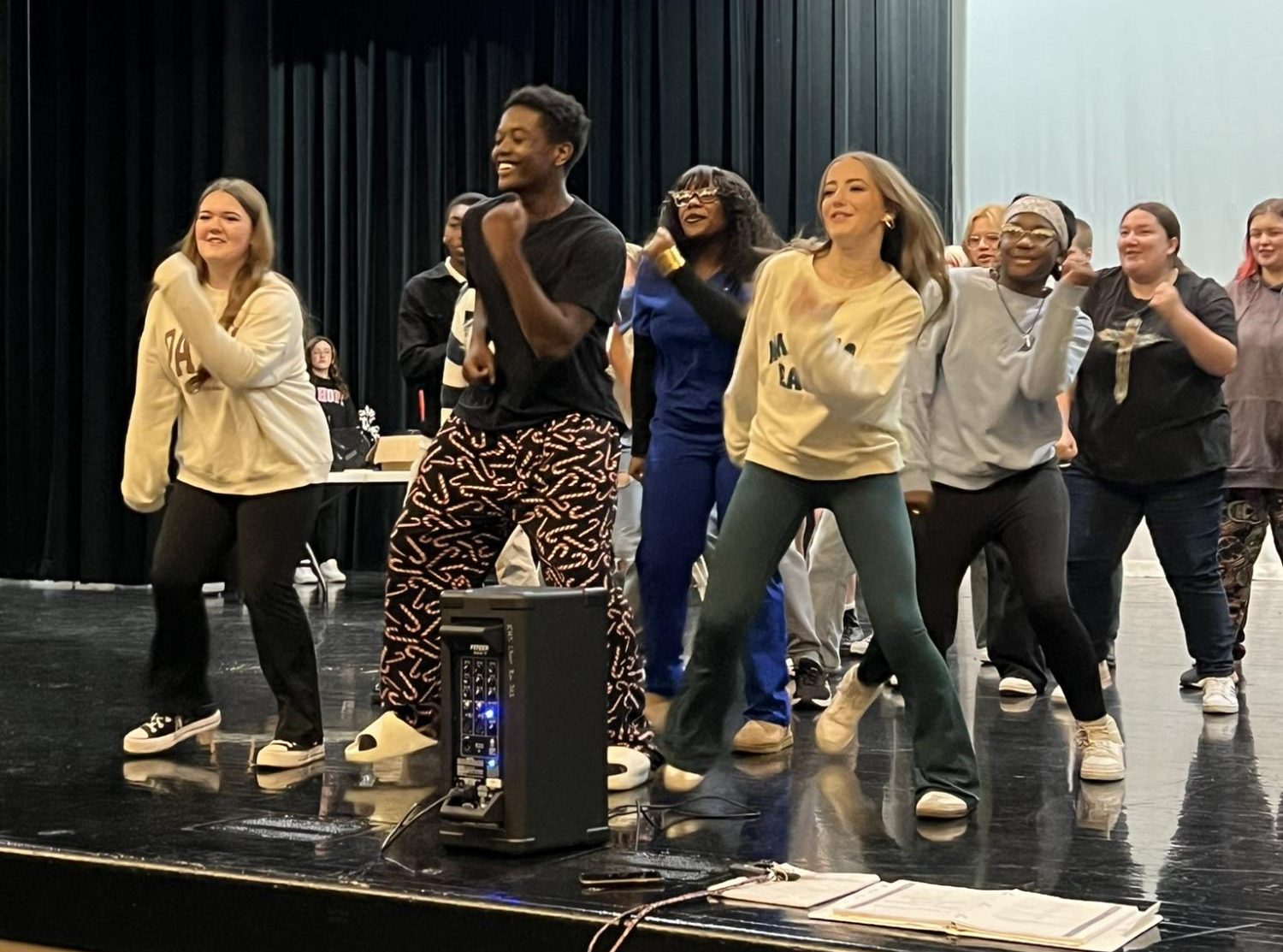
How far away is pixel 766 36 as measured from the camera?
9.91 metres

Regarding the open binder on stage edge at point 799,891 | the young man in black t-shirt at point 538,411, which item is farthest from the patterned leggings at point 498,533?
the open binder on stage edge at point 799,891

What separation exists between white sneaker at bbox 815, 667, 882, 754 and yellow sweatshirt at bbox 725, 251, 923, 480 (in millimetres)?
720

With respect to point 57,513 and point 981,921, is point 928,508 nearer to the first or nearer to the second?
point 981,921

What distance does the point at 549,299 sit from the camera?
12.1ft

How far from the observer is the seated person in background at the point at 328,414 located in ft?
29.5

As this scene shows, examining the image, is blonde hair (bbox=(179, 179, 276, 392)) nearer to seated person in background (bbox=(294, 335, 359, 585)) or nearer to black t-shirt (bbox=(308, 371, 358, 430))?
seated person in background (bbox=(294, 335, 359, 585))

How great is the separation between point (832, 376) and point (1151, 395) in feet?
7.26

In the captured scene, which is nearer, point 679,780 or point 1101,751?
point 679,780

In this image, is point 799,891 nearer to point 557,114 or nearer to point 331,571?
point 557,114

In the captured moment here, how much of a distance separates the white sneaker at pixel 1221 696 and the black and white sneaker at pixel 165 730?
2.73 m

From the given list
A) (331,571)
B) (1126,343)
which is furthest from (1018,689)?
(331,571)

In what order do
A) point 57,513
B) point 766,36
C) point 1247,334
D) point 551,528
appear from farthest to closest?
point 766,36 → point 57,513 → point 1247,334 → point 551,528

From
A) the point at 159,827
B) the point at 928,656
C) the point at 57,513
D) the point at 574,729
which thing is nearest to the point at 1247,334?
the point at 928,656

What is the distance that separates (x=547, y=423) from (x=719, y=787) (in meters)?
0.86
